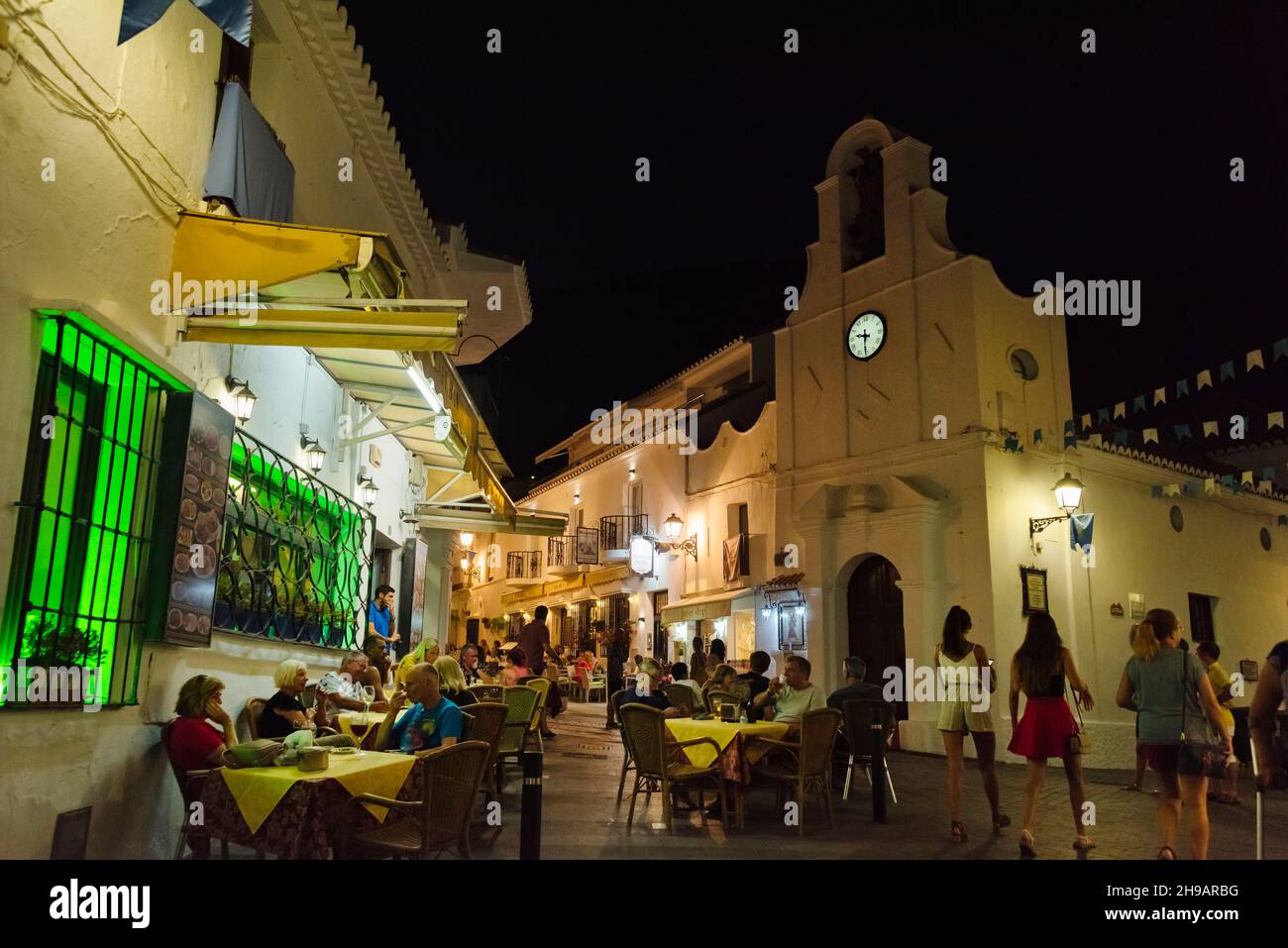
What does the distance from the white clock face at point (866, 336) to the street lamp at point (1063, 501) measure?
4071 millimetres

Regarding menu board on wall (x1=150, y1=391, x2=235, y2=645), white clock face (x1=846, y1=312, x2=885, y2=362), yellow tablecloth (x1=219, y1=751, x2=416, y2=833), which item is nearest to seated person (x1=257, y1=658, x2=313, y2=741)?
menu board on wall (x1=150, y1=391, x2=235, y2=645)

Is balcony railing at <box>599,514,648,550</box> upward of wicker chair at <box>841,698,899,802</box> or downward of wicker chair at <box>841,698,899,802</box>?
upward

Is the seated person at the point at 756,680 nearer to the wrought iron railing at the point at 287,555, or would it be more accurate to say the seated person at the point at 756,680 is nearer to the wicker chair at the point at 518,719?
the wicker chair at the point at 518,719

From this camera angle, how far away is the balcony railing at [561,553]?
2991 centimetres

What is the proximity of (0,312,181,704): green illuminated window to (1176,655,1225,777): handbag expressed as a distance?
6.48m

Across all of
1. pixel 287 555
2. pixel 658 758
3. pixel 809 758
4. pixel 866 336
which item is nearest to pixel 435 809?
pixel 658 758

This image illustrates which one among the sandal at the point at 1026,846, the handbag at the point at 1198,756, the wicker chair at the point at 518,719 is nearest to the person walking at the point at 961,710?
the sandal at the point at 1026,846

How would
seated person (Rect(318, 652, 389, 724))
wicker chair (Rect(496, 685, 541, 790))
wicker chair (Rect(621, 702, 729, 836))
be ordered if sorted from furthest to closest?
wicker chair (Rect(496, 685, 541, 790)), seated person (Rect(318, 652, 389, 724)), wicker chair (Rect(621, 702, 729, 836))

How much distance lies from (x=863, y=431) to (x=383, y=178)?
9.53 m

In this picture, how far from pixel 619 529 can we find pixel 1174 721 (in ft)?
69.9

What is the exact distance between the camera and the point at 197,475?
19.9 feet

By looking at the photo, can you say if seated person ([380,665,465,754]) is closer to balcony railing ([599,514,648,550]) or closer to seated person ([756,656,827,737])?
seated person ([756,656,827,737])

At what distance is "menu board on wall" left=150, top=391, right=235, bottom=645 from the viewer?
5.76 m
